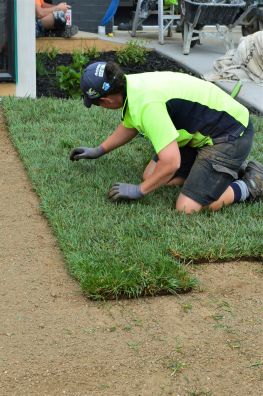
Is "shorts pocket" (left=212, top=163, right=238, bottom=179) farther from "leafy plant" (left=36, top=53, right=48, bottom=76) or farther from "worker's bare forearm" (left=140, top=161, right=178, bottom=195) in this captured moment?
"leafy plant" (left=36, top=53, right=48, bottom=76)

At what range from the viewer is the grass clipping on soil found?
4.09 metres

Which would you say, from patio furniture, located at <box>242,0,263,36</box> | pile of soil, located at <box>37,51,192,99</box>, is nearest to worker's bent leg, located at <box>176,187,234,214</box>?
pile of soil, located at <box>37,51,192,99</box>

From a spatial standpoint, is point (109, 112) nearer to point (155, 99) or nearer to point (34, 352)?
point (155, 99)

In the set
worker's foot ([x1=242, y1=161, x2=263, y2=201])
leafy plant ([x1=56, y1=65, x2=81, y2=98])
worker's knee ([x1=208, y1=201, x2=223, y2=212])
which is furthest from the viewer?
leafy plant ([x1=56, y1=65, x2=81, y2=98])

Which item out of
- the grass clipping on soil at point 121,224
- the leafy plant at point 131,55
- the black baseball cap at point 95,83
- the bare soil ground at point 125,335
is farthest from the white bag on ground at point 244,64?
the bare soil ground at point 125,335

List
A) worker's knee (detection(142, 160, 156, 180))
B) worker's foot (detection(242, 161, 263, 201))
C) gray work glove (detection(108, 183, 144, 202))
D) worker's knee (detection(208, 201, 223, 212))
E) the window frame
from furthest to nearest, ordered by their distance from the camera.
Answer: the window frame
worker's knee (detection(142, 160, 156, 180))
worker's foot (detection(242, 161, 263, 201))
worker's knee (detection(208, 201, 223, 212))
gray work glove (detection(108, 183, 144, 202))

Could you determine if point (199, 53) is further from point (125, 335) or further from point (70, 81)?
point (125, 335)

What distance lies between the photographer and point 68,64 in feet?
32.5

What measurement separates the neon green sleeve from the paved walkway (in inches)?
131

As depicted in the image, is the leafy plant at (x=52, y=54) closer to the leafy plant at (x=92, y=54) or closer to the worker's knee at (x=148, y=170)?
the leafy plant at (x=92, y=54)

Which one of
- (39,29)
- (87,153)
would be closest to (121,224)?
(87,153)

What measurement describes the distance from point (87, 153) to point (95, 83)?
0.91 m

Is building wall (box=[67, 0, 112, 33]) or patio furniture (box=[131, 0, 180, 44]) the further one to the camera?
building wall (box=[67, 0, 112, 33])

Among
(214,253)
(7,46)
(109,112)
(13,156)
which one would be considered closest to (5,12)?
(7,46)
